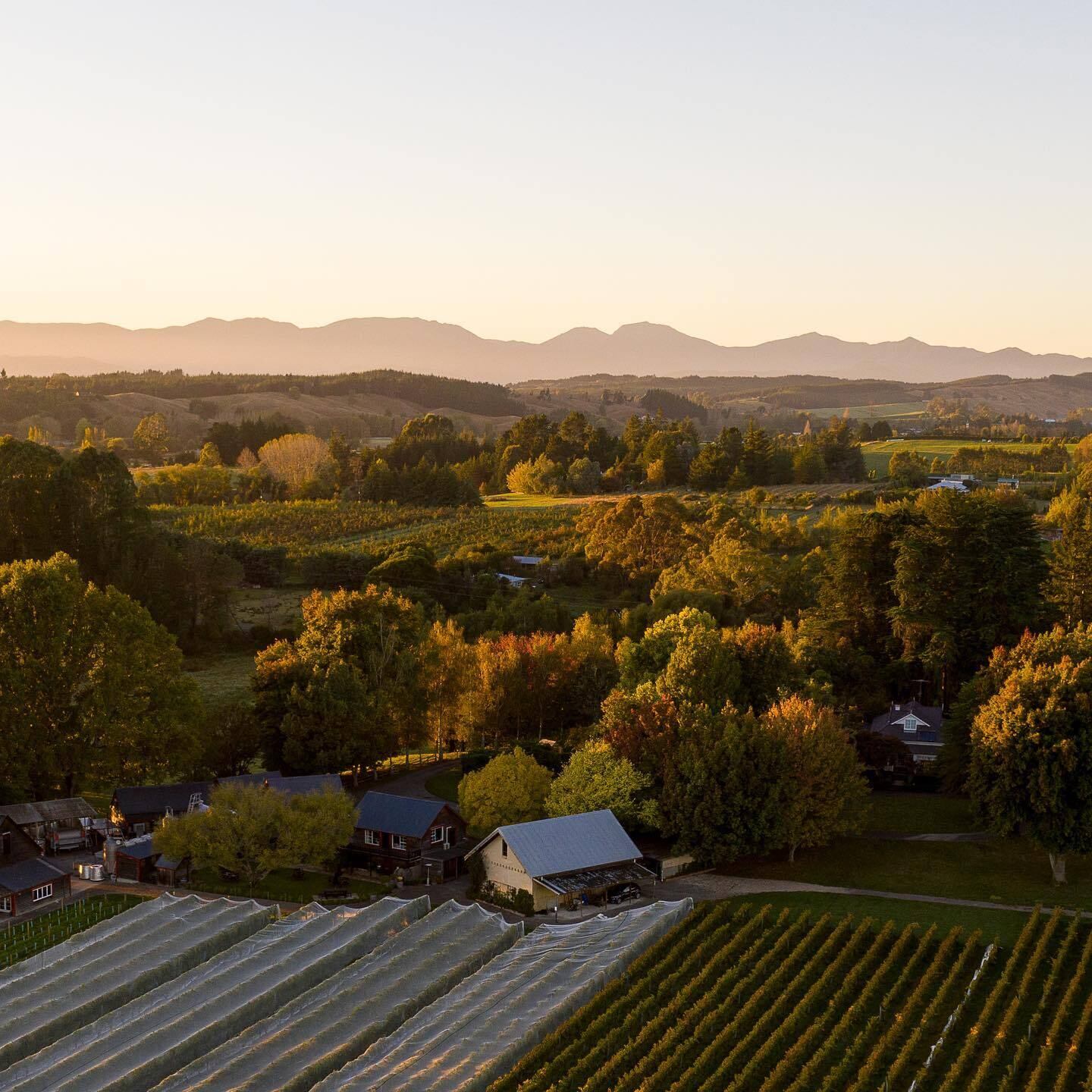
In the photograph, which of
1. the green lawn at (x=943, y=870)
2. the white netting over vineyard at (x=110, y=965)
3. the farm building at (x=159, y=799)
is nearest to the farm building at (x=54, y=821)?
the farm building at (x=159, y=799)

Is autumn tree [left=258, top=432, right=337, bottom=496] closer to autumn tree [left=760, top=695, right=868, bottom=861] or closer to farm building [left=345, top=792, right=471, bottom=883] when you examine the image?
farm building [left=345, top=792, right=471, bottom=883]

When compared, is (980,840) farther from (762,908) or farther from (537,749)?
(537,749)

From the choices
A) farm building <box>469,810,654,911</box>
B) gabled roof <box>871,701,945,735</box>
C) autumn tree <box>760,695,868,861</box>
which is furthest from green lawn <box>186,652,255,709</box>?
gabled roof <box>871,701,945,735</box>

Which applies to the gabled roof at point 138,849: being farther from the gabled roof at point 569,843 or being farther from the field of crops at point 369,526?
the field of crops at point 369,526

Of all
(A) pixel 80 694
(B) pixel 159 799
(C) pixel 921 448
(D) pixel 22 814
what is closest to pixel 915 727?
(B) pixel 159 799

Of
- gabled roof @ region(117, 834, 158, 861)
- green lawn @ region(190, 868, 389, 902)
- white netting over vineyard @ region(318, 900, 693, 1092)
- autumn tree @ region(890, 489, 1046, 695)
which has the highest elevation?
autumn tree @ region(890, 489, 1046, 695)

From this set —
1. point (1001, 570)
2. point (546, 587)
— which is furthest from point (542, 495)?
point (1001, 570)
